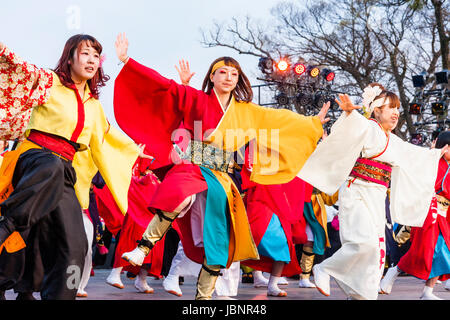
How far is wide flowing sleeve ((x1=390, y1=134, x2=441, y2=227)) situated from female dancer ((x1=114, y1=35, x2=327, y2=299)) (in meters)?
1.01

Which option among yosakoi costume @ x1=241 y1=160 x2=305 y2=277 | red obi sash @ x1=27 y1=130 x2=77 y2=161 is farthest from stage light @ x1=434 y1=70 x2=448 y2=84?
red obi sash @ x1=27 y1=130 x2=77 y2=161

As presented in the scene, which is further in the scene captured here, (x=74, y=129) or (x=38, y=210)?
(x=74, y=129)

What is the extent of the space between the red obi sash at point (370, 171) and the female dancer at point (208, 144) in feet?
1.56

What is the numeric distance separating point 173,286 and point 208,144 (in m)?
2.03

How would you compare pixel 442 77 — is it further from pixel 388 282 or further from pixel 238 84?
pixel 238 84

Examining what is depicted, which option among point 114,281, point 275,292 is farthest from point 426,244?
point 114,281

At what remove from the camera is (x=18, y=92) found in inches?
140

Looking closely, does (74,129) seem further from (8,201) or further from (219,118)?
(219,118)

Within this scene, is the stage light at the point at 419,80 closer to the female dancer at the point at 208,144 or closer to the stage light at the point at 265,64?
the stage light at the point at 265,64

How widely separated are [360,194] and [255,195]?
1.59 metres

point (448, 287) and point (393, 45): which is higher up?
point (393, 45)

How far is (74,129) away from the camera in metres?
3.68
